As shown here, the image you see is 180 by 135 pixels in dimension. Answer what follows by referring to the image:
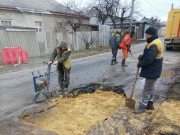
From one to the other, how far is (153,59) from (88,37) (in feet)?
43.5

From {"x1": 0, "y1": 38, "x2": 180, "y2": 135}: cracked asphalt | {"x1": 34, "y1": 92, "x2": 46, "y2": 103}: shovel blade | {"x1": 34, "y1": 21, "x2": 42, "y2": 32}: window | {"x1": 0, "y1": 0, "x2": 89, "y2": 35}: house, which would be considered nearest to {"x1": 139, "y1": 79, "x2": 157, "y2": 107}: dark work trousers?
{"x1": 0, "y1": 38, "x2": 180, "y2": 135}: cracked asphalt

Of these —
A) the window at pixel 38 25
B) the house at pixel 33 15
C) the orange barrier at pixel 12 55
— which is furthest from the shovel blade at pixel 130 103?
the window at pixel 38 25

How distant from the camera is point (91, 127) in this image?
9.89 ft

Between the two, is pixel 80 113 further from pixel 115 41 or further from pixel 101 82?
pixel 115 41

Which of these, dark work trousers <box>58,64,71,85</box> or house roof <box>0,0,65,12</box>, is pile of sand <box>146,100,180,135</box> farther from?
house roof <box>0,0,65,12</box>

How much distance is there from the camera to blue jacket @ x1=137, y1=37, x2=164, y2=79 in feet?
9.90

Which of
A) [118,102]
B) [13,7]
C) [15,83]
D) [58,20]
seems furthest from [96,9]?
[118,102]

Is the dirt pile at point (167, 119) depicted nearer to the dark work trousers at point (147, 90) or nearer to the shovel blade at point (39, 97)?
the dark work trousers at point (147, 90)

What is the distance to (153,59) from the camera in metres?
3.05

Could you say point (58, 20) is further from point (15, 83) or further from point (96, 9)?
point (15, 83)

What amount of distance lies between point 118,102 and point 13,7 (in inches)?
485

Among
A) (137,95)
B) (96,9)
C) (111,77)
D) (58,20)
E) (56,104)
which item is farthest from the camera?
(96,9)

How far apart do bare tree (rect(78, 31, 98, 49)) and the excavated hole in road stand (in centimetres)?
1130

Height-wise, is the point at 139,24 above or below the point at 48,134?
above
